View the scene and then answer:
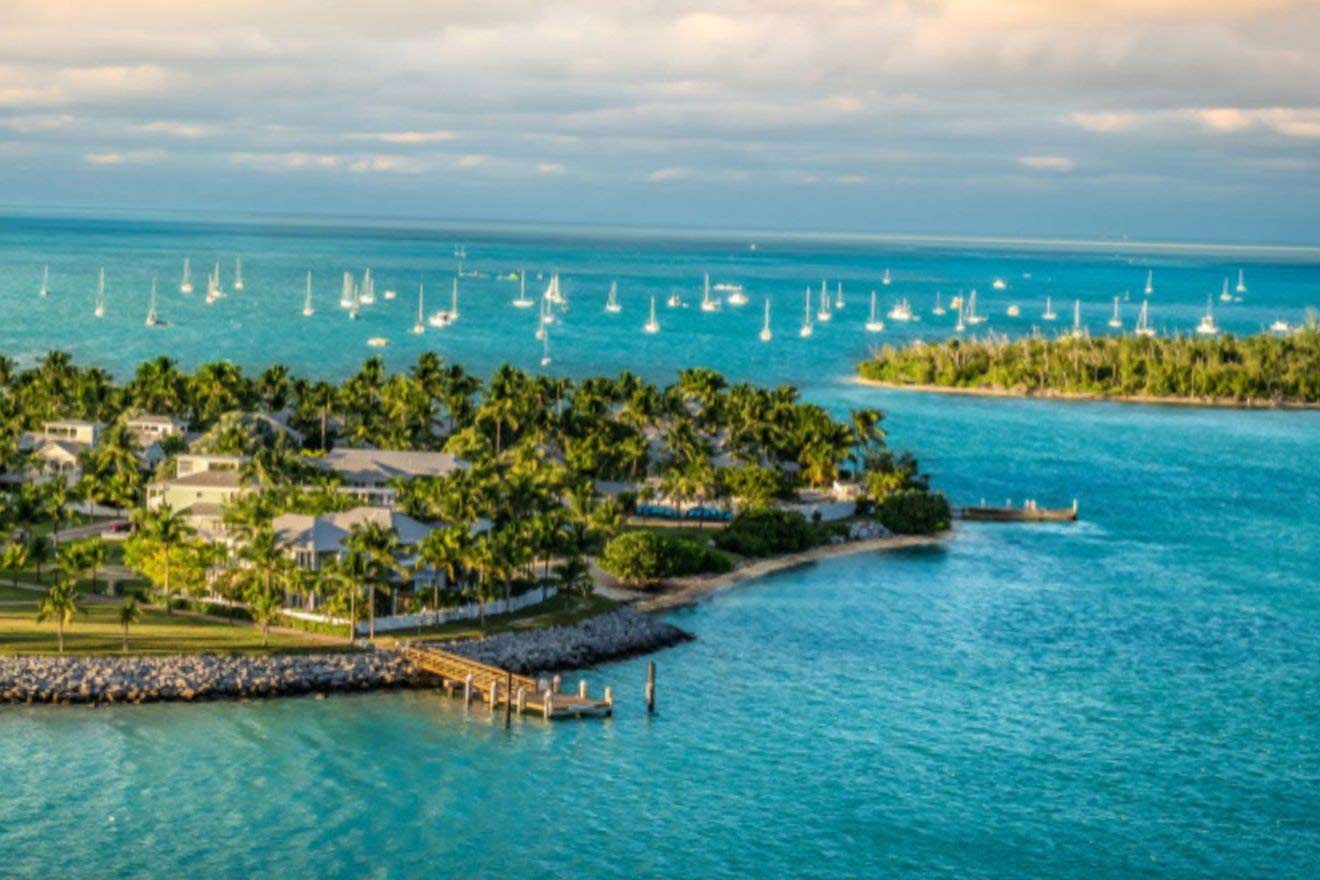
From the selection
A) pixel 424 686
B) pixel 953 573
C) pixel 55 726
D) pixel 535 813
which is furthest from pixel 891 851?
pixel 953 573

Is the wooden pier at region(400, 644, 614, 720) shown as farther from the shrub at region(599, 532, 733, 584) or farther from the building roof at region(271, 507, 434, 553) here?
the shrub at region(599, 532, 733, 584)

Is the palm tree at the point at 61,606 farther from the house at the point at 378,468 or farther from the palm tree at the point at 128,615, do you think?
the house at the point at 378,468

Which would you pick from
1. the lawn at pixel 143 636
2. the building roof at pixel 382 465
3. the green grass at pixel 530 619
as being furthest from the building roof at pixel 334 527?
the building roof at pixel 382 465

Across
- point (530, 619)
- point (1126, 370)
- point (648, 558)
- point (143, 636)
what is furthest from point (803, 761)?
point (1126, 370)

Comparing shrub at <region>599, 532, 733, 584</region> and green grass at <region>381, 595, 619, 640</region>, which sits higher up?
shrub at <region>599, 532, 733, 584</region>

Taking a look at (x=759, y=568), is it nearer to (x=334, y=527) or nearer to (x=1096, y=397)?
(x=334, y=527)

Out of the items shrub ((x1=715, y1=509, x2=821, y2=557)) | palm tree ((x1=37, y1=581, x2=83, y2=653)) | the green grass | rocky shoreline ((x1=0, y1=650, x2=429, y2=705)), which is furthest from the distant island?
palm tree ((x1=37, y1=581, x2=83, y2=653))
